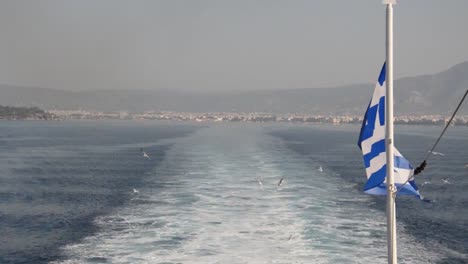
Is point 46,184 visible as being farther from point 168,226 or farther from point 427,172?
point 427,172

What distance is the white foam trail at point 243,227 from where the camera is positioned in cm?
2548

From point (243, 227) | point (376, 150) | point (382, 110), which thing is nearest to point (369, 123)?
point (382, 110)

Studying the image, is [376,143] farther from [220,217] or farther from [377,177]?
[220,217]

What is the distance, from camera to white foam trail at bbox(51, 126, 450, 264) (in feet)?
83.6

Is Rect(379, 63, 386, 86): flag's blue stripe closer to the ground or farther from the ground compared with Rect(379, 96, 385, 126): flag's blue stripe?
farther from the ground

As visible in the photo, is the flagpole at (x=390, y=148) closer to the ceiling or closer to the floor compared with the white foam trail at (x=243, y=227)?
closer to the ceiling

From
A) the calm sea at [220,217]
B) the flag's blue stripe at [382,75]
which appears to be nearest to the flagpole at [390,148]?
the flag's blue stripe at [382,75]

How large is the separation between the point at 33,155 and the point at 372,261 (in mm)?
79493

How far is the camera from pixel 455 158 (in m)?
92.2

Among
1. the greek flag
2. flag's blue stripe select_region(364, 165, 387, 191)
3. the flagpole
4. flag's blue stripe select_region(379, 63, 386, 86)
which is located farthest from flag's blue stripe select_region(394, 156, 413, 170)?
flag's blue stripe select_region(379, 63, 386, 86)

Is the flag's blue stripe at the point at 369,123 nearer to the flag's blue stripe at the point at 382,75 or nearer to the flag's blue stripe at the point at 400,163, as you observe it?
the flag's blue stripe at the point at 382,75

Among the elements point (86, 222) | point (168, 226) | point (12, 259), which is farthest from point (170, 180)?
point (12, 259)

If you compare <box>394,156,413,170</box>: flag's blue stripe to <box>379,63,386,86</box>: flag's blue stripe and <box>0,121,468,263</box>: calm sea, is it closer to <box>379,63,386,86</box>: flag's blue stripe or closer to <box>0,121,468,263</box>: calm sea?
<box>379,63,386,86</box>: flag's blue stripe

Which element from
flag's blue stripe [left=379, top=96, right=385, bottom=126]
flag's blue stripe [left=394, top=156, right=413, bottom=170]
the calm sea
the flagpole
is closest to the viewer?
the flagpole
